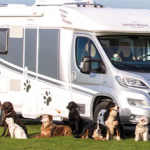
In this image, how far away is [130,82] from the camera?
11.4 metres

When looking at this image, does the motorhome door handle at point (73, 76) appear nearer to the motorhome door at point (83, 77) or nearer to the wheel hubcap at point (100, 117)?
the motorhome door at point (83, 77)

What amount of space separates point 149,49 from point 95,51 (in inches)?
47.4

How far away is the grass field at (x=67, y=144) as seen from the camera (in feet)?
33.4

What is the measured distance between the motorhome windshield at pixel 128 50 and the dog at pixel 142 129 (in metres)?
1.29

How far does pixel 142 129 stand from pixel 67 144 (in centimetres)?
148

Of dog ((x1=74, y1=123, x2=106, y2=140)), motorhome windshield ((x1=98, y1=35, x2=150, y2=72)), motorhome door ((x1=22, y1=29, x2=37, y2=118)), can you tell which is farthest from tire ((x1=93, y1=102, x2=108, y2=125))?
motorhome door ((x1=22, y1=29, x2=37, y2=118))

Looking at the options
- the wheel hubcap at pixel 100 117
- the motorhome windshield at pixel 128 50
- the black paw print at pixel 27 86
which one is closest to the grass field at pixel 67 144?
the wheel hubcap at pixel 100 117

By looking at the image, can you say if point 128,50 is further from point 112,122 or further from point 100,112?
point 112,122

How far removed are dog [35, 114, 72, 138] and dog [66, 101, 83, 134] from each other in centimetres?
28

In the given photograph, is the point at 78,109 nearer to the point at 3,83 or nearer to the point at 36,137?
the point at 36,137

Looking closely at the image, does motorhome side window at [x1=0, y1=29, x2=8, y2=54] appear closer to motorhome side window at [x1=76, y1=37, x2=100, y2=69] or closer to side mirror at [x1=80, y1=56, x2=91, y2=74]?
motorhome side window at [x1=76, y1=37, x2=100, y2=69]

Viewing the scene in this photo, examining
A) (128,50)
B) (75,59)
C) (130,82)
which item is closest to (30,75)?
(75,59)

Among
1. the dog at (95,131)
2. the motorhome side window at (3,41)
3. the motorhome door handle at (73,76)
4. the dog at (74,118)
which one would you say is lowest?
the dog at (95,131)

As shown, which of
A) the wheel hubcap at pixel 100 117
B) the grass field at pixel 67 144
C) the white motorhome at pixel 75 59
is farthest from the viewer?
the wheel hubcap at pixel 100 117
